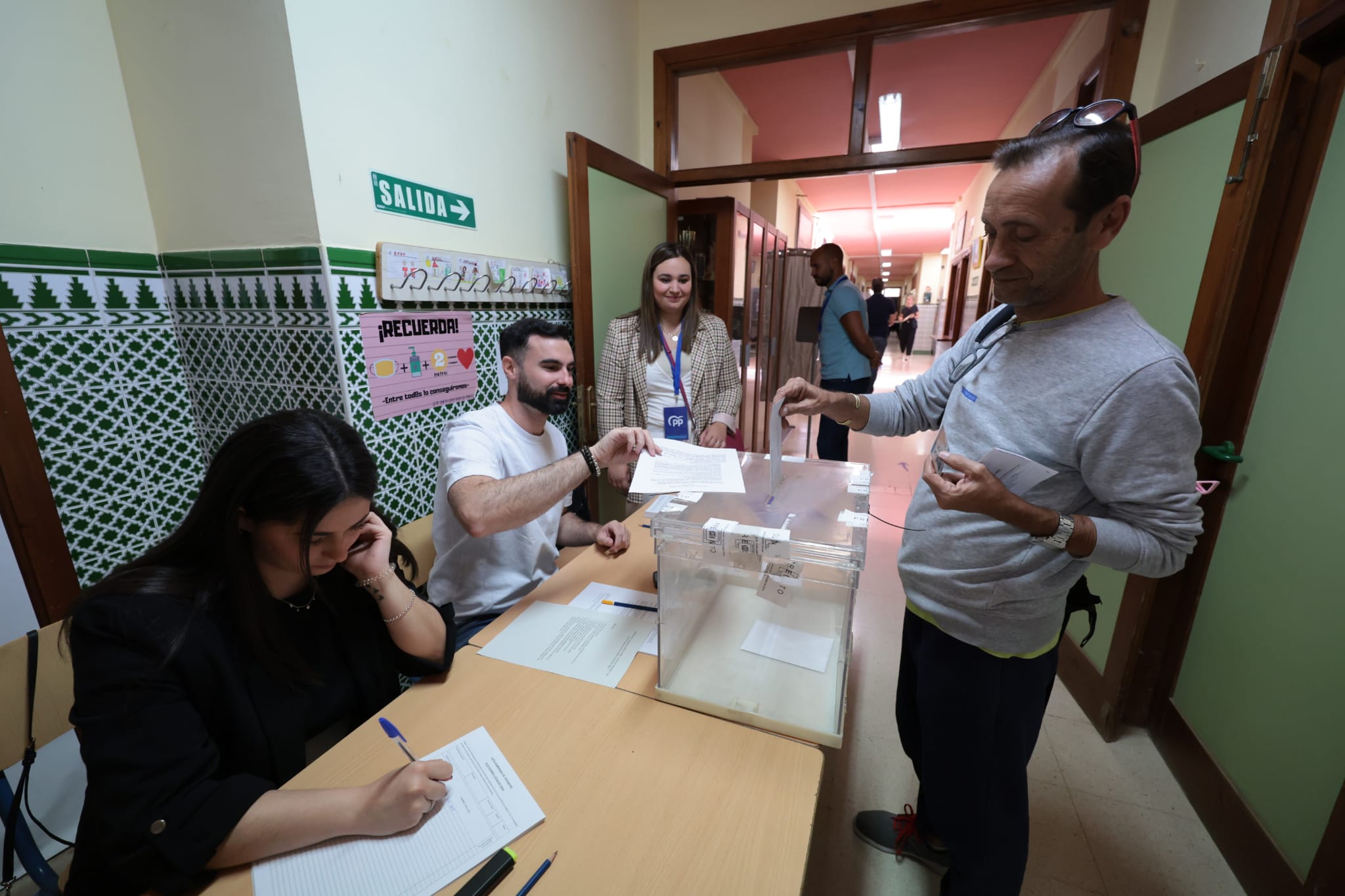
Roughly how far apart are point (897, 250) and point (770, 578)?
17.9 m

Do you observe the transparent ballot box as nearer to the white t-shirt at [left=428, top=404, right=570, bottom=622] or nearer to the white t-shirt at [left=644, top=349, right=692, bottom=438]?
the white t-shirt at [left=428, top=404, right=570, bottom=622]

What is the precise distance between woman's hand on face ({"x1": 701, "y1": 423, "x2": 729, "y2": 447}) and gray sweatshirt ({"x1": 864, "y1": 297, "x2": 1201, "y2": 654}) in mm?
1107

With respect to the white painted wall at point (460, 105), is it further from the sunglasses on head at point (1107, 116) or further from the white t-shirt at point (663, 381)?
the sunglasses on head at point (1107, 116)

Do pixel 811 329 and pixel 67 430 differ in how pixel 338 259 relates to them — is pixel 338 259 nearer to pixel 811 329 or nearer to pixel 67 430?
pixel 67 430

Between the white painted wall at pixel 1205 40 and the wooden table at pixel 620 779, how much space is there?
2.20 m

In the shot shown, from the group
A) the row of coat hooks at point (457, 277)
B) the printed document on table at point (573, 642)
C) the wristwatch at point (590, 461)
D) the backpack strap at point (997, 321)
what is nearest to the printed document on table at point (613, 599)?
the printed document on table at point (573, 642)

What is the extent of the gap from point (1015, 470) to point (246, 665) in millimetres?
1253

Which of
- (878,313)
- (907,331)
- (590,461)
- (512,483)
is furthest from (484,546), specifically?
(907,331)

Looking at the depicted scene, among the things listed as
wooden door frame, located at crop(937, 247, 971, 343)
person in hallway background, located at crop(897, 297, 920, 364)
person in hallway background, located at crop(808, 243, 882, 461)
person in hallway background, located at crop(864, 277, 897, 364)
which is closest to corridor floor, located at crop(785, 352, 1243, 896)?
person in hallway background, located at crop(808, 243, 882, 461)

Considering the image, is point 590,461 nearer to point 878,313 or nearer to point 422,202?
point 422,202

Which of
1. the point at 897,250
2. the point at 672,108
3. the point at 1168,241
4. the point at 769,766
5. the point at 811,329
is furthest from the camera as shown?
the point at 897,250

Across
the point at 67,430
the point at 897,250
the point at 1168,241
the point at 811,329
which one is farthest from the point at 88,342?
the point at 897,250

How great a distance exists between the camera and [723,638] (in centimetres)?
104

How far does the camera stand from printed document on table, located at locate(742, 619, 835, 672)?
0.98 m
